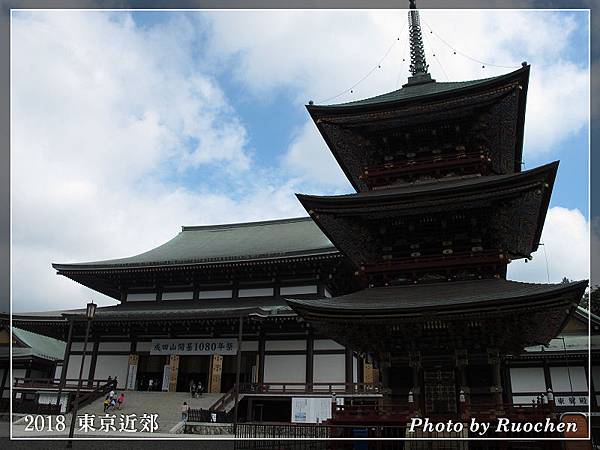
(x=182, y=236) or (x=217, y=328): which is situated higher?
(x=182, y=236)

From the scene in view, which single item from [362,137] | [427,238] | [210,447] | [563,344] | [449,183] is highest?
[362,137]

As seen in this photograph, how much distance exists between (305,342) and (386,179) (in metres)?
11.8

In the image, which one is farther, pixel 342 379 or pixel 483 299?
pixel 342 379

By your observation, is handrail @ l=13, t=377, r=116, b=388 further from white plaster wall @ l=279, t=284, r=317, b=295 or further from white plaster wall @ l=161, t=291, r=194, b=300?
white plaster wall @ l=279, t=284, r=317, b=295

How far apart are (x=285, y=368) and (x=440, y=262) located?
44.9 feet

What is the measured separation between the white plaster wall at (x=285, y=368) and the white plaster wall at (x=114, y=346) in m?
9.58

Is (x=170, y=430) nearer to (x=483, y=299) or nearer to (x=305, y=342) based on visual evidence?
(x=305, y=342)

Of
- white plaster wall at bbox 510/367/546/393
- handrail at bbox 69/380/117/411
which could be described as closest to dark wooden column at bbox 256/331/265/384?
handrail at bbox 69/380/117/411

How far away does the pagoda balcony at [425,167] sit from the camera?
1866 cm

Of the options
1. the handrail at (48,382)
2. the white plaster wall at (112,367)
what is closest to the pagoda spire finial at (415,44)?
the white plaster wall at (112,367)

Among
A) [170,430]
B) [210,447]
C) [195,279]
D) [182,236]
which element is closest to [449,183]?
[210,447]

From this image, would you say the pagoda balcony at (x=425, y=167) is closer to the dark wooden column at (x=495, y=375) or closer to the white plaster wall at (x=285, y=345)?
the dark wooden column at (x=495, y=375)

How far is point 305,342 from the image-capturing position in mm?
27359

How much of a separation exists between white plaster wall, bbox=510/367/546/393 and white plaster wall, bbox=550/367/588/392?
0.53 meters
